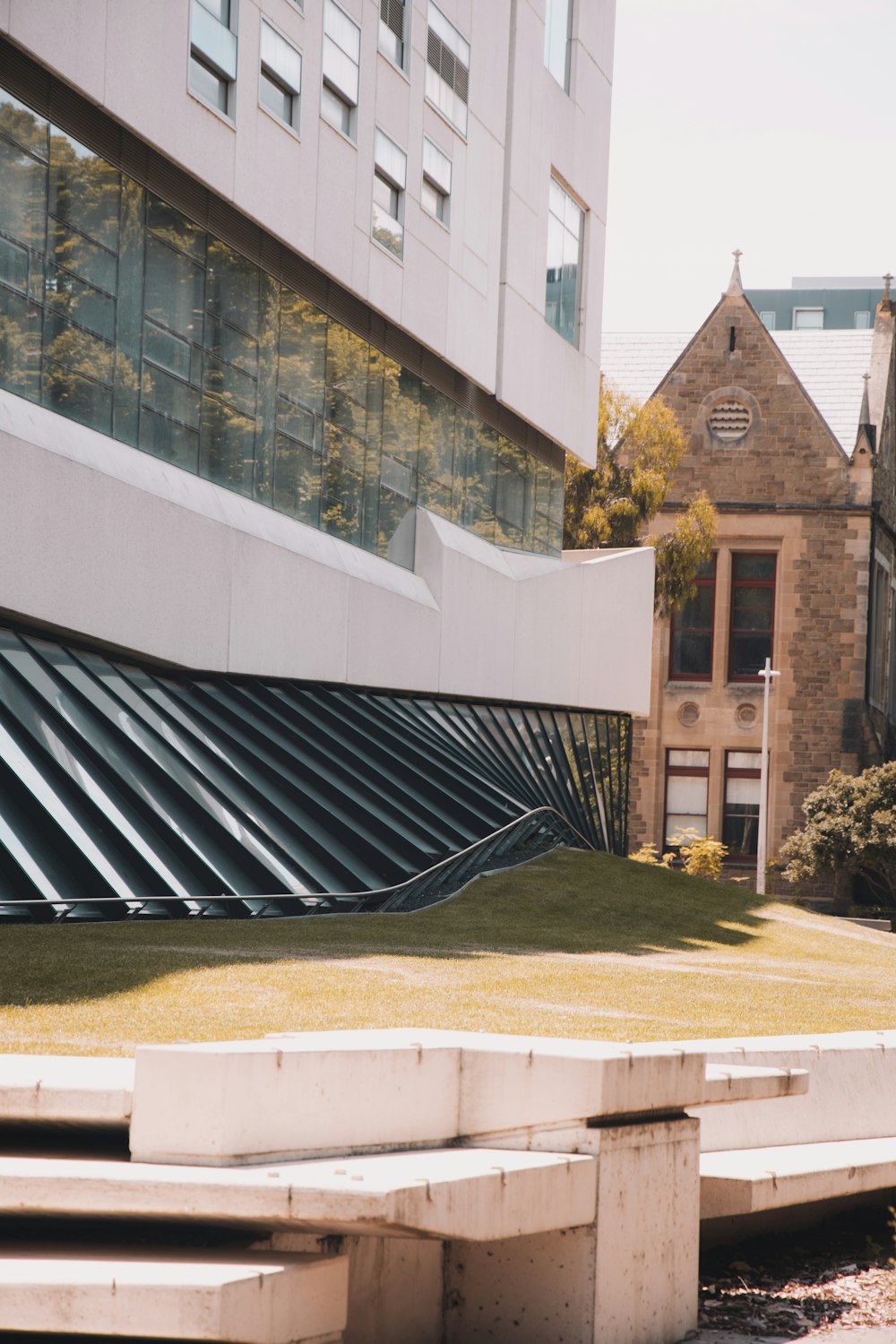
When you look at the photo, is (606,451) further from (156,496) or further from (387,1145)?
(387,1145)

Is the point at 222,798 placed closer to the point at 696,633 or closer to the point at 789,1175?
the point at 789,1175

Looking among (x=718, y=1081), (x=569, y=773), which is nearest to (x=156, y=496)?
(x=718, y=1081)

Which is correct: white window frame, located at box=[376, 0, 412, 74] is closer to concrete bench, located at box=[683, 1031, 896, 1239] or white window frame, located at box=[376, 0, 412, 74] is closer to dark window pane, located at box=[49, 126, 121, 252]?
dark window pane, located at box=[49, 126, 121, 252]

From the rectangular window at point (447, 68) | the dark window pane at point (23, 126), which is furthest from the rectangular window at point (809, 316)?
the dark window pane at point (23, 126)

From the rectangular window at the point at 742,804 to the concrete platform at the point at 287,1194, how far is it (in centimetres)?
4706

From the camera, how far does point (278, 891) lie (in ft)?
51.9

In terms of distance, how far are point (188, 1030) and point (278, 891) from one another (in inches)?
299

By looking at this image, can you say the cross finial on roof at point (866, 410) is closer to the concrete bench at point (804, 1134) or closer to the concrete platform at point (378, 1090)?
the concrete bench at point (804, 1134)

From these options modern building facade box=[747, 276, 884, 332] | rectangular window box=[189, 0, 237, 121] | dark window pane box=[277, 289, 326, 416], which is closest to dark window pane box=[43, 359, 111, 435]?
rectangular window box=[189, 0, 237, 121]

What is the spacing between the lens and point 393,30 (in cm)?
2505

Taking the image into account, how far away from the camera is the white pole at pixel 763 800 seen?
156ft

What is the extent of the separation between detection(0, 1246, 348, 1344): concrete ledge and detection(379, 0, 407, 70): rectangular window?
72.6 feet

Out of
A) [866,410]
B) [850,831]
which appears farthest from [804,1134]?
[866,410]

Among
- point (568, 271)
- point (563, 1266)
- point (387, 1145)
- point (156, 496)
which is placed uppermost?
point (568, 271)
